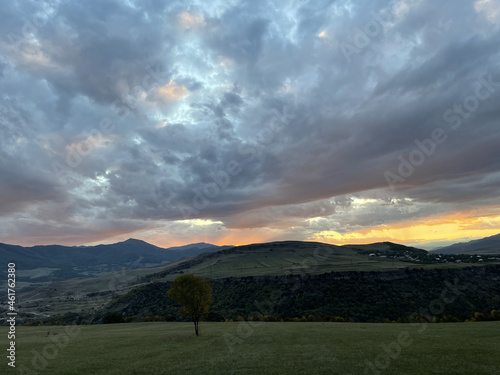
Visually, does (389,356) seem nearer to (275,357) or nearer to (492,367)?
(492,367)

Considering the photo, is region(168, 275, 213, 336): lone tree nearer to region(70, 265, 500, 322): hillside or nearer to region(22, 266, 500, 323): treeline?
region(22, 266, 500, 323): treeline

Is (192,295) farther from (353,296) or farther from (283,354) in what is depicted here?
(353,296)

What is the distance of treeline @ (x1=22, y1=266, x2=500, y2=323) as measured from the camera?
3900 inches

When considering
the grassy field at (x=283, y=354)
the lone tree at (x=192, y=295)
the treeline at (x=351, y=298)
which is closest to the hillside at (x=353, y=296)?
the treeline at (x=351, y=298)

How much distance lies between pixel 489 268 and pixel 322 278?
8240 cm

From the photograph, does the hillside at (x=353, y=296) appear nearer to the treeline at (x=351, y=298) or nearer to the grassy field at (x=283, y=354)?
the treeline at (x=351, y=298)

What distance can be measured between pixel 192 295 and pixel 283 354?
22.2 meters

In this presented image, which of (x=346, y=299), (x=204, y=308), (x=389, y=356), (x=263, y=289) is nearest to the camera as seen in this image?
(x=389, y=356)

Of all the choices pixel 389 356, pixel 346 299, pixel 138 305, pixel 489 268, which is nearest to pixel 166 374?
pixel 389 356

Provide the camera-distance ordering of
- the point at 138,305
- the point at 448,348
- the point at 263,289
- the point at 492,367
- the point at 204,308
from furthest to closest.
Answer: the point at 138,305, the point at 263,289, the point at 204,308, the point at 448,348, the point at 492,367

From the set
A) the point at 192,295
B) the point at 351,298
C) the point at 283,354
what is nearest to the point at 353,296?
the point at 351,298

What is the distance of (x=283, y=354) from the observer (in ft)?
104

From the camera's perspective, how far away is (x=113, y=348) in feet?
131

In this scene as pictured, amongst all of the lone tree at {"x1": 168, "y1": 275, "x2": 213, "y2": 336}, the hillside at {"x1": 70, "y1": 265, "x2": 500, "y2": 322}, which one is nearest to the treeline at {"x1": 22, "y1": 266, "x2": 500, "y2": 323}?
the hillside at {"x1": 70, "y1": 265, "x2": 500, "y2": 322}
